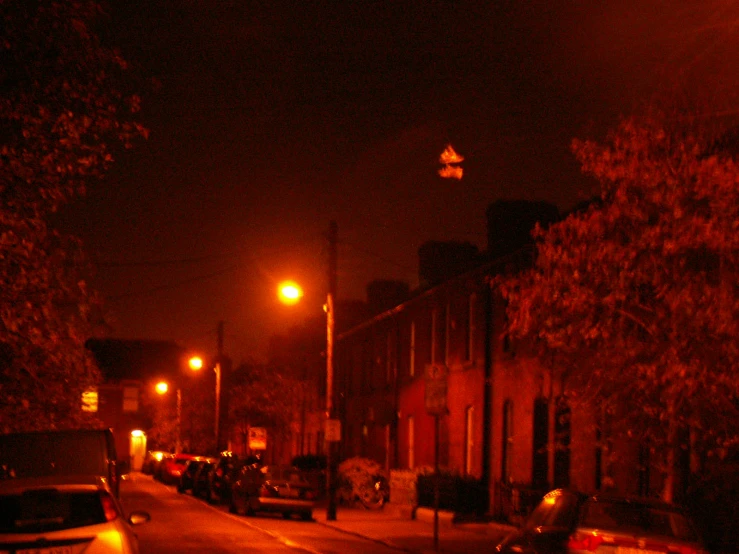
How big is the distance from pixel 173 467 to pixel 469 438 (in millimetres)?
23283

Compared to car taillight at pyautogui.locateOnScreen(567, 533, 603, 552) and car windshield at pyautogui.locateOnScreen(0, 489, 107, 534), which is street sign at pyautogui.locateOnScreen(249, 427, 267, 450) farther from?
car windshield at pyautogui.locateOnScreen(0, 489, 107, 534)

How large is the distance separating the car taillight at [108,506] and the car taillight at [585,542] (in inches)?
196

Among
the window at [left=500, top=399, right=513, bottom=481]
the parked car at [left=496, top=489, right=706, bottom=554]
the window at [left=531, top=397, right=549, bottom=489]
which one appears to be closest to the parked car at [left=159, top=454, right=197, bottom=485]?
the window at [left=500, top=399, right=513, bottom=481]

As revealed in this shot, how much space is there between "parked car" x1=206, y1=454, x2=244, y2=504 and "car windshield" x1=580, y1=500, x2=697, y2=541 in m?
24.0

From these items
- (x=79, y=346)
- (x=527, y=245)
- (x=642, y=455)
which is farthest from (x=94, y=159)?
(x=527, y=245)

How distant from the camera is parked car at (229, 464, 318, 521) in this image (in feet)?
95.5

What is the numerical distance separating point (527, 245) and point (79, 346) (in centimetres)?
1448

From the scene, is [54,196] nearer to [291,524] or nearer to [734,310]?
[734,310]

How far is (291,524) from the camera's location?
2764 centimetres

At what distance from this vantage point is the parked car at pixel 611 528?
37.7ft

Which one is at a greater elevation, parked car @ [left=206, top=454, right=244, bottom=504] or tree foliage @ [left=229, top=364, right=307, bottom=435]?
tree foliage @ [left=229, top=364, right=307, bottom=435]

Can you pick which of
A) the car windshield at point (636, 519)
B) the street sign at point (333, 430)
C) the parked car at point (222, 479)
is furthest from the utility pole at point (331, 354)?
the car windshield at point (636, 519)

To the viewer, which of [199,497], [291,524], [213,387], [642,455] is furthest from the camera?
[213,387]

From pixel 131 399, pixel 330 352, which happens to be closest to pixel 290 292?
pixel 330 352
